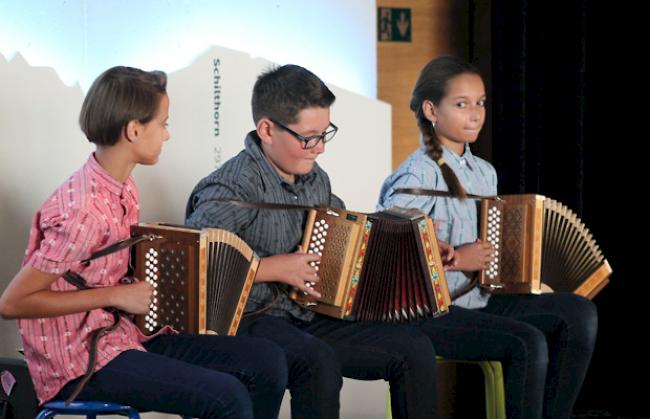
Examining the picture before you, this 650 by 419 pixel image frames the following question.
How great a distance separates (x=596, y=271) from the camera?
328 centimetres

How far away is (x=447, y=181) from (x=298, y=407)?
2.85 feet

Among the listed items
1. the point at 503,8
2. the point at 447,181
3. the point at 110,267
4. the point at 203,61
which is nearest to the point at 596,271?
the point at 447,181

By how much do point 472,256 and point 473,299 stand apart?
20 centimetres

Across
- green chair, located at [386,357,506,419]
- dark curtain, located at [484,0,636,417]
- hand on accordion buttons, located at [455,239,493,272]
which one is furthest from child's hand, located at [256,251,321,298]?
dark curtain, located at [484,0,636,417]

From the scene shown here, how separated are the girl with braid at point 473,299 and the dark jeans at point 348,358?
0.24 meters

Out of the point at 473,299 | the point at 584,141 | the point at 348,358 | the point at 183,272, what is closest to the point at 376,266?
the point at 348,358

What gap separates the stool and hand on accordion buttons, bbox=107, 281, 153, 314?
0.21 m

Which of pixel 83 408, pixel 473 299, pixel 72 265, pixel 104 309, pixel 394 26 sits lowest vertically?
pixel 83 408

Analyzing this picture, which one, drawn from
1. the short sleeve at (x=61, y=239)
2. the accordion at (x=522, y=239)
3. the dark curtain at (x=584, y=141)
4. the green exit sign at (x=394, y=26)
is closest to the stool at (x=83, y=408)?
the short sleeve at (x=61, y=239)

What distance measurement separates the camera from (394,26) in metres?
4.01

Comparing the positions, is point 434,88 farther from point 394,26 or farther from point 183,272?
point 183,272

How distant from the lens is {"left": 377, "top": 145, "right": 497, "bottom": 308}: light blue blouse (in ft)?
10.0

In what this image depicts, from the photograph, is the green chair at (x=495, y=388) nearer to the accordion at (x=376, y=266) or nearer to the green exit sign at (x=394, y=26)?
the accordion at (x=376, y=266)

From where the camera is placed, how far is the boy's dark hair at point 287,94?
109 inches
